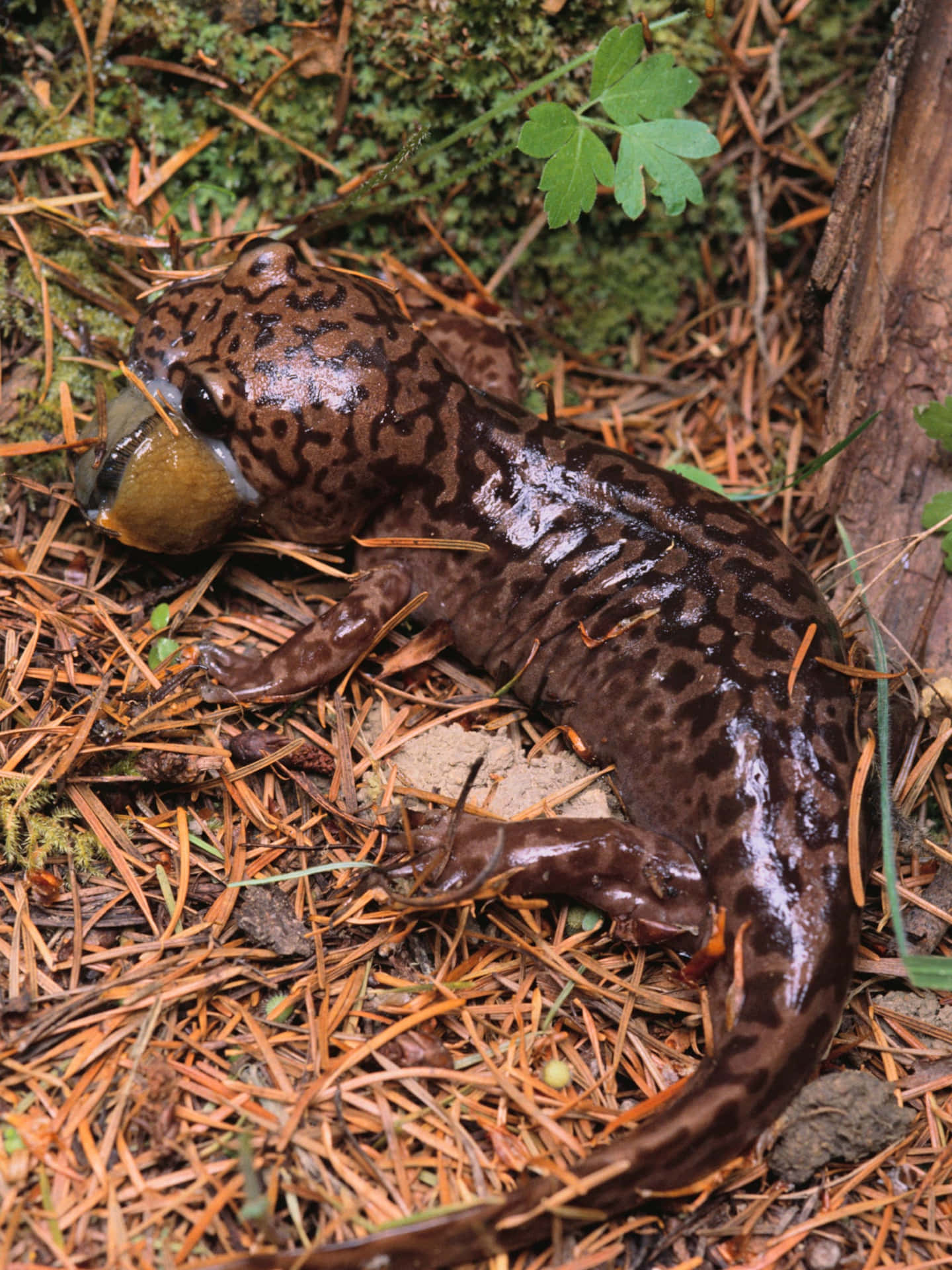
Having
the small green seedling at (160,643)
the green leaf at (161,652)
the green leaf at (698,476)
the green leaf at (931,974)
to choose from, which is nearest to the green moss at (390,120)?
the green leaf at (698,476)

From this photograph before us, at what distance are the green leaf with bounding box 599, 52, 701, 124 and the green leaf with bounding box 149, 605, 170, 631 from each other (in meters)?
2.66

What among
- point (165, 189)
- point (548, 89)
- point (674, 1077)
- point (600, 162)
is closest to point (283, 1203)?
point (674, 1077)

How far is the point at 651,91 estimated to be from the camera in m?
3.81

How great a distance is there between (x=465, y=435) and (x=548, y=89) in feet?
5.48

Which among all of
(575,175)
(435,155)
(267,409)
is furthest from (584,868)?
(435,155)

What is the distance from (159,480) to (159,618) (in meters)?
0.56

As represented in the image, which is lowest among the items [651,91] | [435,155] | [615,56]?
[435,155]

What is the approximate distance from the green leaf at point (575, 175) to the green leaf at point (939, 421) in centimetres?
157

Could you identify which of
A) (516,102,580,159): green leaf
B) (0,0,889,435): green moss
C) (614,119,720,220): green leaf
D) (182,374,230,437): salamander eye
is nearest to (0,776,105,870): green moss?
(182,374,230,437): salamander eye

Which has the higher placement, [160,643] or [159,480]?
[159,480]

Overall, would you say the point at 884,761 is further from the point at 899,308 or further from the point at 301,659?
the point at 301,659

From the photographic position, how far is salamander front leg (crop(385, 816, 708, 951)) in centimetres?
354

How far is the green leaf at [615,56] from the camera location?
12.3ft

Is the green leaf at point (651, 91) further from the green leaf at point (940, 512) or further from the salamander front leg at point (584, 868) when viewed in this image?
the salamander front leg at point (584, 868)
